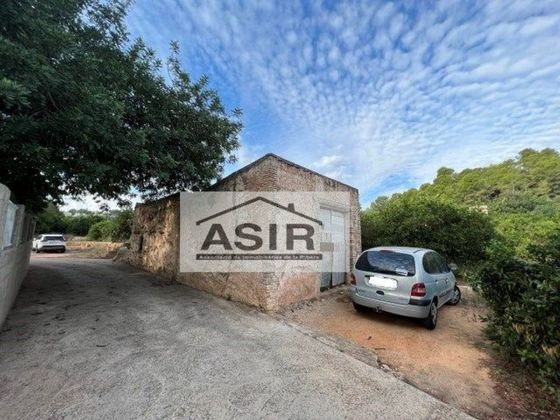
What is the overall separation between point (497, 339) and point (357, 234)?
5.30 meters

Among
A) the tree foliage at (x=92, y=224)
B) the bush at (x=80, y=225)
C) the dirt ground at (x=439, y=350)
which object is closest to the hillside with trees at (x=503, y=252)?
the dirt ground at (x=439, y=350)

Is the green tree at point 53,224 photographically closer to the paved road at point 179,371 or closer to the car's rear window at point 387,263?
the paved road at point 179,371

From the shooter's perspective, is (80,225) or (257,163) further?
(80,225)

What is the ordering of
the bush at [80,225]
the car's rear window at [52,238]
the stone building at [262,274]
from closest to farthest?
the stone building at [262,274], the car's rear window at [52,238], the bush at [80,225]

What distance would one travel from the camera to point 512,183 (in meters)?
37.1

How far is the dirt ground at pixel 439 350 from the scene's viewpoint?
10.4 ft

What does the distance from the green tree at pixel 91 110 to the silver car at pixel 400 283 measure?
494cm

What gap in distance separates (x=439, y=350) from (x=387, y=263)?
1665mm

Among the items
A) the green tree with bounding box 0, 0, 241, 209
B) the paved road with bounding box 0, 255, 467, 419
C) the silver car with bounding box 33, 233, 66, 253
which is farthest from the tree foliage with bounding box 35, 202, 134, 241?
the paved road with bounding box 0, 255, 467, 419

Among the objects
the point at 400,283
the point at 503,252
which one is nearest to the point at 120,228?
the point at 400,283

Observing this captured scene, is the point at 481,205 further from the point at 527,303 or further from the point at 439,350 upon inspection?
the point at 527,303

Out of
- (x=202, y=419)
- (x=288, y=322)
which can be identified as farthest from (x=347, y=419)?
(x=288, y=322)

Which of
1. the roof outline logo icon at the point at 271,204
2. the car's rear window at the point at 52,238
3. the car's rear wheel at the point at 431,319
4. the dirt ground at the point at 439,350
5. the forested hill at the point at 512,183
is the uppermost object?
the forested hill at the point at 512,183

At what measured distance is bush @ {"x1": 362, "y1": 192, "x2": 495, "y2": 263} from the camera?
33.8 ft
